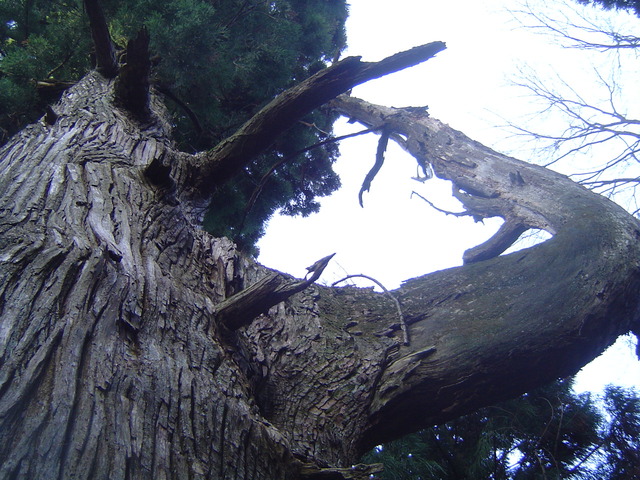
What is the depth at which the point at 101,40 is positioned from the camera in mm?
3100

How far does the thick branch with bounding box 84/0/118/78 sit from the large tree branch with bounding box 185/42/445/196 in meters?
0.98

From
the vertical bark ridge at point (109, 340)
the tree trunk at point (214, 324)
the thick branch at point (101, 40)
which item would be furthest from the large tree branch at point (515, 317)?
the thick branch at point (101, 40)

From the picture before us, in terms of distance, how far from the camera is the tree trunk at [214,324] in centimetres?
116

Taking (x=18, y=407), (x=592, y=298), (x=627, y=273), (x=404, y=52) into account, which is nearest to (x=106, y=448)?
(x=18, y=407)

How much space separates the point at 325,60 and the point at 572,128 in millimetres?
2988

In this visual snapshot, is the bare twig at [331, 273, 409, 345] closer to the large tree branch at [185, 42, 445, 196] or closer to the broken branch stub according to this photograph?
the broken branch stub

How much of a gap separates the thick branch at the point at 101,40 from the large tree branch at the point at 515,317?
88.2 inches

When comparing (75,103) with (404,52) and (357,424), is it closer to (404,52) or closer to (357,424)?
(404,52)

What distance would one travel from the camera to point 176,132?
4.70m

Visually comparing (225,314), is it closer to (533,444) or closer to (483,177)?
(483,177)

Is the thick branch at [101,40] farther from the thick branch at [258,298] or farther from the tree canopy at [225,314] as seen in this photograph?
the thick branch at [258,298]

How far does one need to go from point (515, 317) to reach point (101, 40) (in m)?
2.89

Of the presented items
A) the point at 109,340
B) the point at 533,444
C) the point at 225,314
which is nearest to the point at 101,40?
the point at 225,314

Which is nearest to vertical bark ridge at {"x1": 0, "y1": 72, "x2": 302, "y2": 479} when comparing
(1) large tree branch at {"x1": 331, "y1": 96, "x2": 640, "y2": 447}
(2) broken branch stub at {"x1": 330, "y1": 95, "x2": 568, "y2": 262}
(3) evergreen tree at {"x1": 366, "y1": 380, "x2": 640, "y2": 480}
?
(1) large tree branch at {"x1": 331, "y1": 96, "x2": 640, "y2": 447}
